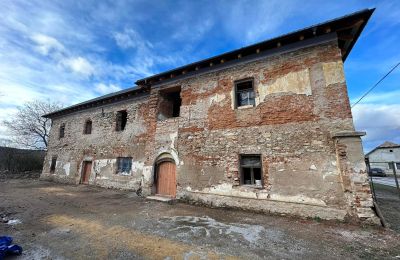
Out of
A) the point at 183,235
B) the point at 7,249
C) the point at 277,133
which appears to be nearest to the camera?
the point at 7,249

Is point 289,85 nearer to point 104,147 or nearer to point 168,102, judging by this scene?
point 168,102

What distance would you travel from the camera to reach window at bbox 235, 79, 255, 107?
7.75m

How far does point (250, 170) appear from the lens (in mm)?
7246

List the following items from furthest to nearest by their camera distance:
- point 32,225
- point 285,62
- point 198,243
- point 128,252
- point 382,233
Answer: point 285,62 → point 32,225 → point 382,233 → point 198,243 → point 128,252

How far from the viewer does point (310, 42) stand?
6.74 metres

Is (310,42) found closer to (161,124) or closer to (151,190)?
(161,124)

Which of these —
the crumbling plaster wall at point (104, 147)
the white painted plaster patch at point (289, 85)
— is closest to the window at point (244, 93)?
the white painted plaster patch at point (289, 85)

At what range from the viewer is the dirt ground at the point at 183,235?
12.3ft

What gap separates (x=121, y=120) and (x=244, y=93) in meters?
9.05

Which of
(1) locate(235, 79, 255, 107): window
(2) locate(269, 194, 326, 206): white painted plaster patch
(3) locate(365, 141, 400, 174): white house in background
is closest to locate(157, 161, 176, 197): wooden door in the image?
(1) locate(235, 79, 255, 107): window

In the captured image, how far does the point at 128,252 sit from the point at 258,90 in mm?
6677

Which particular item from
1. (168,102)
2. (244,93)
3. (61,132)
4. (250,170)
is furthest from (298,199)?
(61,132)

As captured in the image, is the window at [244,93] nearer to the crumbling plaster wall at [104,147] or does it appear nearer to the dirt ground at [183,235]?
the dirt ground at [183,235]

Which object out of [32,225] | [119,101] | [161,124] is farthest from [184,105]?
[32,225]
